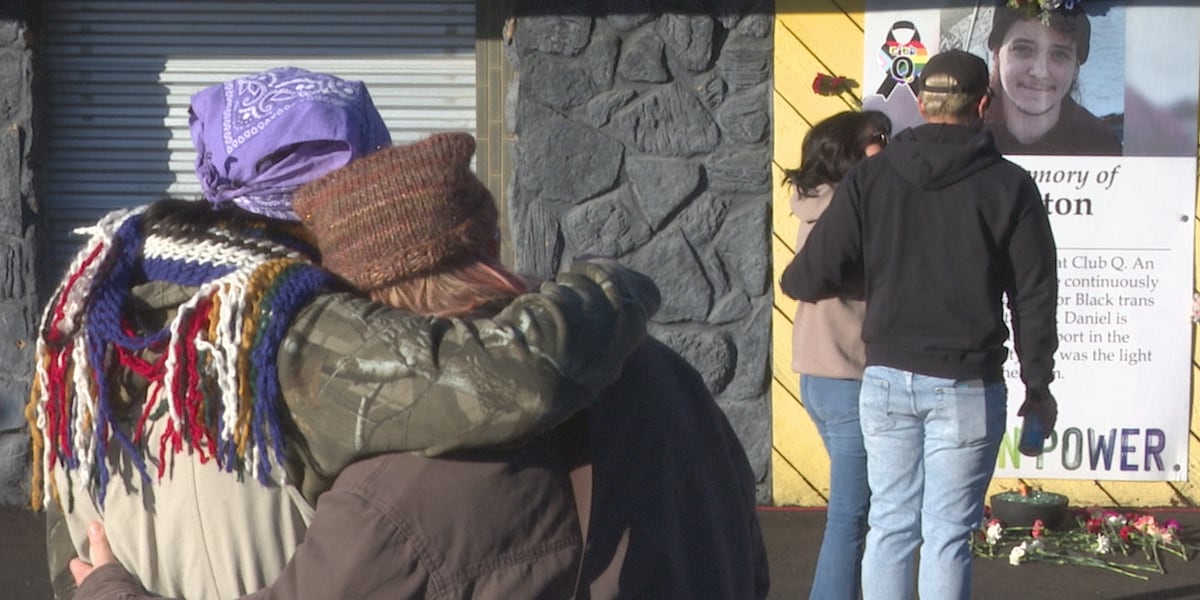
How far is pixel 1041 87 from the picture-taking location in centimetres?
575

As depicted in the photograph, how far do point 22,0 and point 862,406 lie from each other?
3782mm

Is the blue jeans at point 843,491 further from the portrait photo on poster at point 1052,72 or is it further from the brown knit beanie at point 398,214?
the brown knit beanie at point 398,214

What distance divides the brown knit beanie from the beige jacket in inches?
100

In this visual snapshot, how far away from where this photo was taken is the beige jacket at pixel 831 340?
418cm

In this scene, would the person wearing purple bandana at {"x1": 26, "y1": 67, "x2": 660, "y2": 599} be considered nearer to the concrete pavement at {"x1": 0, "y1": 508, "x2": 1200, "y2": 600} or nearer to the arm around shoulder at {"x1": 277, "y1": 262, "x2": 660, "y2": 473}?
the arm around shoulder at {"x1": 277, "y1": 262, "x2": 660, "y2": 473}

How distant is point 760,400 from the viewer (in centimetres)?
596

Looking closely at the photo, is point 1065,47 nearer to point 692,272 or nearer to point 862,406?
point 692,272

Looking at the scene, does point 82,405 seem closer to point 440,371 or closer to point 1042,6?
point 440,371

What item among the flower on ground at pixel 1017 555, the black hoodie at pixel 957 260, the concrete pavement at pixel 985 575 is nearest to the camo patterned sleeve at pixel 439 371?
the black hoodie at pixel 957 260

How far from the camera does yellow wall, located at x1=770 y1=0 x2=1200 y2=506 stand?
228 inches

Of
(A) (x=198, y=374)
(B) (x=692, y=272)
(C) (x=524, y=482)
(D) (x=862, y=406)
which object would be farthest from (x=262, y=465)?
(B) (x=692, y=272)

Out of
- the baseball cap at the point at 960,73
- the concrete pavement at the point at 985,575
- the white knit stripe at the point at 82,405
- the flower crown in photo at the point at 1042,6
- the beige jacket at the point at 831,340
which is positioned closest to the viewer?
the white knit stripe at the point at 82,405

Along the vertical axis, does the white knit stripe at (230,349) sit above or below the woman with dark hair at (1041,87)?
below

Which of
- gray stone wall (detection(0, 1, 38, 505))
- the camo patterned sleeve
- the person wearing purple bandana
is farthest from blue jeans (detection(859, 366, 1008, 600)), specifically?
gray stone wall (detection(0, 1, 38, 505))
